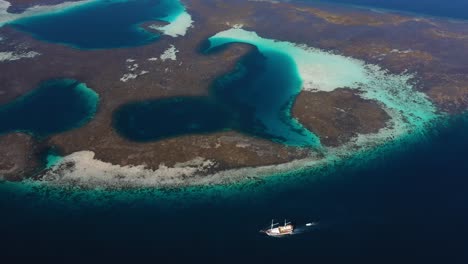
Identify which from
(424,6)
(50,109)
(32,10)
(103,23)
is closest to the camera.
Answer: (50,109)

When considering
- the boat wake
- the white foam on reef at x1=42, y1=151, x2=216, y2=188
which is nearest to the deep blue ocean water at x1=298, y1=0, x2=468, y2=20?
the white foam on reef at x1=42, y1=151, x2=216, y2=188

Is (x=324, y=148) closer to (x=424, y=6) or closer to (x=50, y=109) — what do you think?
(x=50, y=109)

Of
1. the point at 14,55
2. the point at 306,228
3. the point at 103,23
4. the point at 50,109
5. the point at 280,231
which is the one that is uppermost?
the point at 103,23

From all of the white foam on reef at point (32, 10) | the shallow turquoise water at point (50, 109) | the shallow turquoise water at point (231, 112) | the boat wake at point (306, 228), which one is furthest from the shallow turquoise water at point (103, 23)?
the boat wake at point (306, 228)

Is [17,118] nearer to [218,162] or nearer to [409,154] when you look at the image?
[218,162]

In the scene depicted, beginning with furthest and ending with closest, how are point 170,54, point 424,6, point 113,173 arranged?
point 424,6 → point 170,54 → point 113,173

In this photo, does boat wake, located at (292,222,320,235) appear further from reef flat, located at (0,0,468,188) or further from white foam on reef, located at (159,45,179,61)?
white foam on reef, located at (159,45,179,61)

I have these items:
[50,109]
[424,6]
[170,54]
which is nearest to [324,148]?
[170,54]

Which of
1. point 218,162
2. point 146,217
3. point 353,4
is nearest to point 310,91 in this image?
point 218,162
